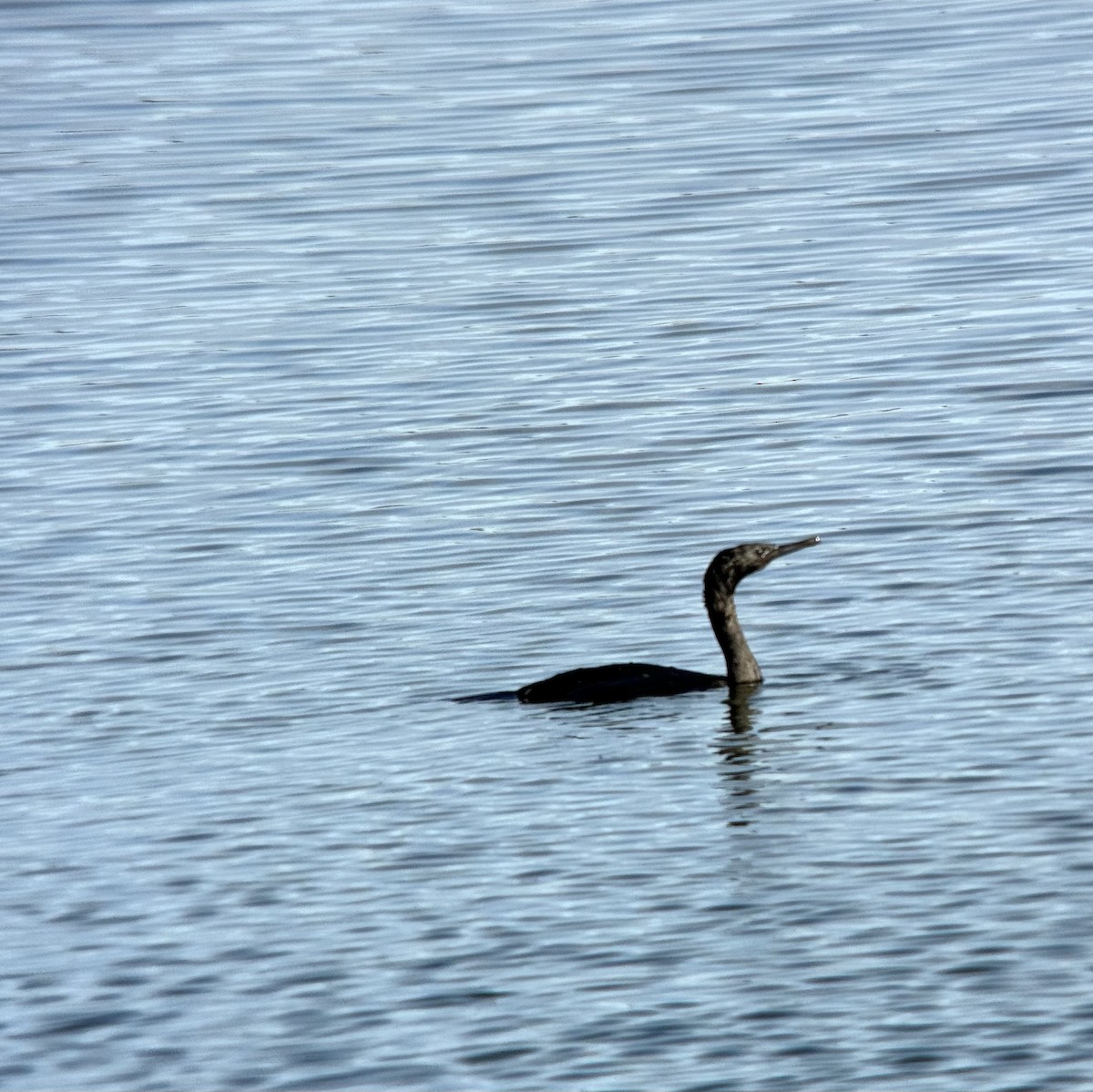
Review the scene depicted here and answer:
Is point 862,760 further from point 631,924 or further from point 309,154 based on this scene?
point 309,154

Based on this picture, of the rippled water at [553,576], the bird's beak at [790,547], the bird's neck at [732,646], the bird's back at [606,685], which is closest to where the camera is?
the rippled water at [553,576]

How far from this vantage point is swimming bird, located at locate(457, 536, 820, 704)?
13477 mm

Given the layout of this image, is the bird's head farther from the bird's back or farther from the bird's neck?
the bird's back

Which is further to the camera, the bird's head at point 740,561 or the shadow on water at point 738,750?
the bird's head at point 740,561

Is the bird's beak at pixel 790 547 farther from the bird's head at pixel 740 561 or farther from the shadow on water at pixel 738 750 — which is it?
the shadow on water at pixel 738 750

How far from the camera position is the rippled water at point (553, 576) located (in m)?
9.88

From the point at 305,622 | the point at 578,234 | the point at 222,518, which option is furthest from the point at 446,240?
the point at 305,622

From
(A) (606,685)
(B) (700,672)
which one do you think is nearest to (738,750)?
(A) (606,685)

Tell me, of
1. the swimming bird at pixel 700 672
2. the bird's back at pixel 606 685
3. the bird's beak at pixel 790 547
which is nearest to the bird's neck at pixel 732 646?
the swimming bird at pixel 700 672

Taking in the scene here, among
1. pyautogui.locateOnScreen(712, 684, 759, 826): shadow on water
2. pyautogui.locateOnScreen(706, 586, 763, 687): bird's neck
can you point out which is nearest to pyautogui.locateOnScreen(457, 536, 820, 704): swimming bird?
pyautogui.locateOnScreen(706, 586, 763, 687): bird's neck

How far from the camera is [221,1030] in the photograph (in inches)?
383

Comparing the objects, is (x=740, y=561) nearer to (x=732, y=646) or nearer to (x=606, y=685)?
(x=732, y=646)

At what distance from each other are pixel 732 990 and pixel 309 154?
79.6ft

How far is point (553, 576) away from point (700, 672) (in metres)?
2.40
